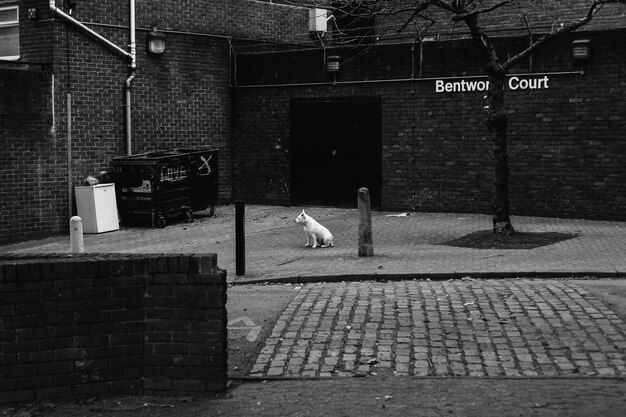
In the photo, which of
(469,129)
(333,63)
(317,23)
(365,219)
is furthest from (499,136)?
(317,23)

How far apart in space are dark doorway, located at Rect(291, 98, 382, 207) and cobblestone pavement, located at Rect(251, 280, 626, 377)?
10368 millimetres

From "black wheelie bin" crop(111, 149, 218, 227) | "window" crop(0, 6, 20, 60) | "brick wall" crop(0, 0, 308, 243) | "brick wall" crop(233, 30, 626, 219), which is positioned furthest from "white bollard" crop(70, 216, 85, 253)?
"brick wall" crop(233, 30, 626, 219)

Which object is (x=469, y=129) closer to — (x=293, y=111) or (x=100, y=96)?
(x=293, y=111)

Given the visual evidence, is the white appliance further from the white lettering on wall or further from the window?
the white lettering on wall

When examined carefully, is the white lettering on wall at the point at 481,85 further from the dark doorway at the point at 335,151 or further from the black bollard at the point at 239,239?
the black bollard at the point at 239,239

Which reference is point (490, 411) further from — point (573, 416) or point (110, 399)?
point (110, 399)

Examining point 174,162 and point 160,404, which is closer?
point 160,404

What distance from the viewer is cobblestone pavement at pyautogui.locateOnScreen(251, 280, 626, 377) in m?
7.14

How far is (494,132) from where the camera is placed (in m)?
14.5

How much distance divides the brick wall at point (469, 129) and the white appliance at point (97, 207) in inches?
182

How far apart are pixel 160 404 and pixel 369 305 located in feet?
11.7

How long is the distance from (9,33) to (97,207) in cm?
480

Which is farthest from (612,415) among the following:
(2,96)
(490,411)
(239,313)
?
(2,96)

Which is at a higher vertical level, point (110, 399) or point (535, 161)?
point (535, 161)
